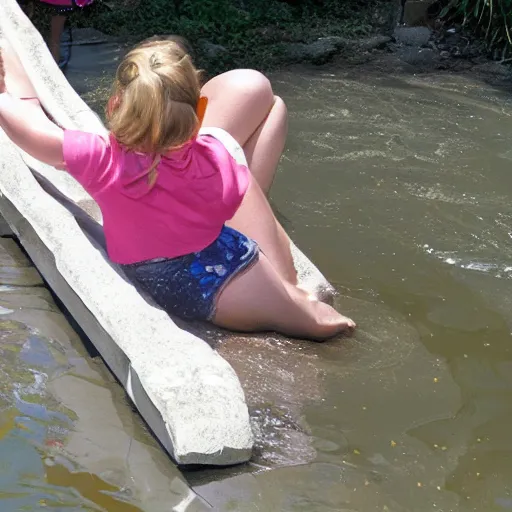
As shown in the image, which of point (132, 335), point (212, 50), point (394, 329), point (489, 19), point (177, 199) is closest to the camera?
point (132, 335)

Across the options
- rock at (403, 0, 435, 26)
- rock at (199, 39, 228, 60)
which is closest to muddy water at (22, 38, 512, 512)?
rock at (199, 39, 228, 60)

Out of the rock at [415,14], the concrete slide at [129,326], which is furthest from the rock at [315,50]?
the concrete slide at [129,326]

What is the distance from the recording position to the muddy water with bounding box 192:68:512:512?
7.30ft

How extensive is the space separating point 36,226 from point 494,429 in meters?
1.55

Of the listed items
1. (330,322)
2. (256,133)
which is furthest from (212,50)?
(330,322)

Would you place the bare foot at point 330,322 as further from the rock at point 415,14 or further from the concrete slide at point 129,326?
the rock at point 415,14

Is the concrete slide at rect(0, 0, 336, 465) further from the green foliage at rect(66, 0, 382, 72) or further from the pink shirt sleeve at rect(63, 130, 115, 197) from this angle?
the green foliage at rect(66, 0, 382, 72)

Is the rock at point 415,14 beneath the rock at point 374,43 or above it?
above

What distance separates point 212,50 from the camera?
670cm

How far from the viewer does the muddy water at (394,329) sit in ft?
7.30

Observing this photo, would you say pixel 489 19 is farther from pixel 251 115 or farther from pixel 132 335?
pixel 132 335

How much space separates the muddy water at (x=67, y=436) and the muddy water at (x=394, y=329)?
160 millimetres

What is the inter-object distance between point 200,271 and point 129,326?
0.29 metres

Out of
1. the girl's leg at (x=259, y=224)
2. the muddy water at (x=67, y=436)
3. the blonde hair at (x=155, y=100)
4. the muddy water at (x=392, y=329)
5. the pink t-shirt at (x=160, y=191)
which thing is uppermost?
the blonde hair at (x=155, y=100)
